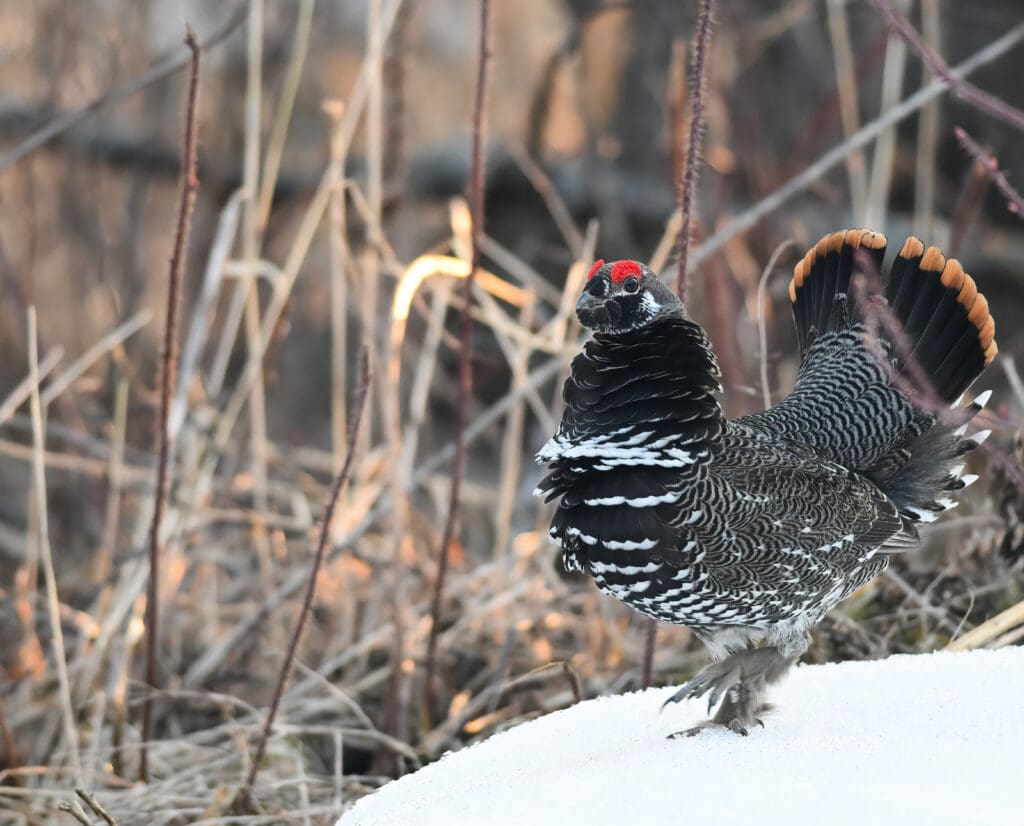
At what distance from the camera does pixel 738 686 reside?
2.57m

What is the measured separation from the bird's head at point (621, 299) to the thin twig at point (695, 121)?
30 cm

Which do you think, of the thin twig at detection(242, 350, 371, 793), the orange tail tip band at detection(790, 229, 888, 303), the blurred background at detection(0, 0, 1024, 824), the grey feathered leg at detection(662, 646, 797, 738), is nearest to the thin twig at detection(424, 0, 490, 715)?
the blurred background at detection(0, 0, 1024, 824)

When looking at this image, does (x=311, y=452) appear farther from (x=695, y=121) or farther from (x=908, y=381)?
(x=695, y=121)

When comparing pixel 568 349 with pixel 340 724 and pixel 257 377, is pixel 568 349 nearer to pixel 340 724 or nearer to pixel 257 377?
pixel 257 377

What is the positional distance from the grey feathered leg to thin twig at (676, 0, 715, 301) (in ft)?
2.40

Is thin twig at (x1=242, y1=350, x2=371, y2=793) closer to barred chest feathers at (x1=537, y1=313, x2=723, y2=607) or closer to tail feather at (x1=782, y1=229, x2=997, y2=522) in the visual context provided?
barred chest feathers at (x1=537, y1=313, x2=723, y2=607)

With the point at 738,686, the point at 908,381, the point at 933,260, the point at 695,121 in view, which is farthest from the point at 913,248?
the point at 738,686

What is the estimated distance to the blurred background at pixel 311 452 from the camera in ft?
11.3

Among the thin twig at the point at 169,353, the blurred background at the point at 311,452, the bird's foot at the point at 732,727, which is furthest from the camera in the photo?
the blurred background at the point at 311,452

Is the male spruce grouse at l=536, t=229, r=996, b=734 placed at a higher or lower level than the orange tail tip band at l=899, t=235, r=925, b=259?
lower

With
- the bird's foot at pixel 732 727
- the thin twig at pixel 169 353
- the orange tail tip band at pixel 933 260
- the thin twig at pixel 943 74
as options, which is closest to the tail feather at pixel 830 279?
the orange tail tip band at pixel 933 260

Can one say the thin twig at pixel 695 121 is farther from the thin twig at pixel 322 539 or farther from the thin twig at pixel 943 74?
the thin twig at pixel 322 539

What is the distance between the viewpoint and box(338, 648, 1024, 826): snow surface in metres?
2.00

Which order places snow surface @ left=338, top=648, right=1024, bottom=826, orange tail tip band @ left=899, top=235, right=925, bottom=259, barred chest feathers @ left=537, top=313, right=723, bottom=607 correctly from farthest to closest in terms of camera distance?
orange tail tip band @ left=899, top=235, right=925, bottom=259 → barred chest feathers @ left=537, top=313, right=723, bottom=607 → snow surface @ left=338, top=648, right=1024, bottom=826
